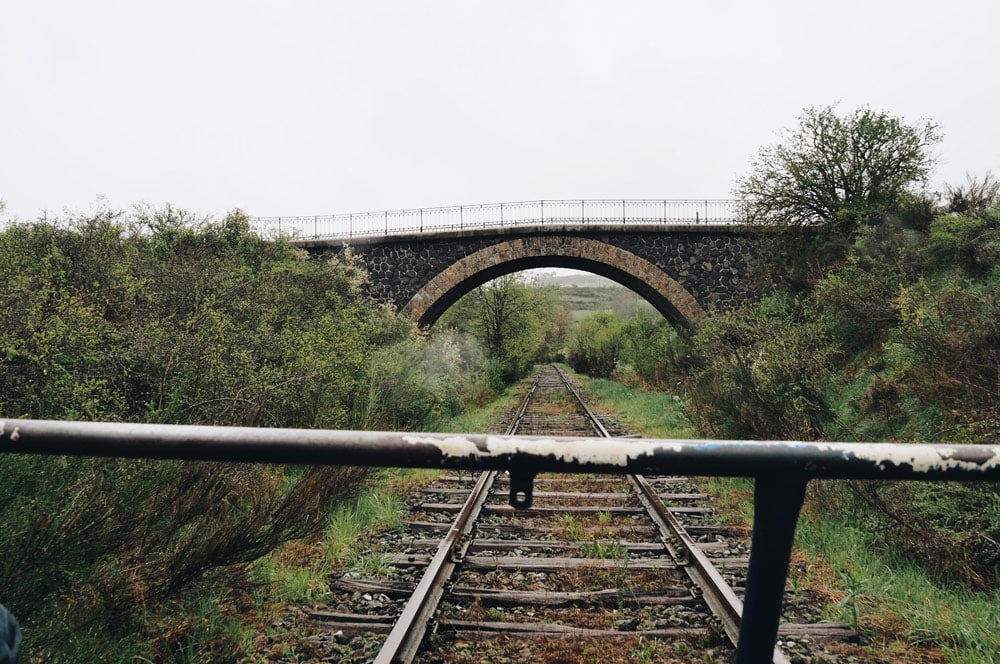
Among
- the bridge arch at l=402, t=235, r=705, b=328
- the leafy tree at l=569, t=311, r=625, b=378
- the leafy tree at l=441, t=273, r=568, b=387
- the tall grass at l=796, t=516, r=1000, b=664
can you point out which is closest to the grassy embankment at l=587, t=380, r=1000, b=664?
the tall grass at l=796, t=516, r=1000, b=664

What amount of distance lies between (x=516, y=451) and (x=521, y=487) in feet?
0.38

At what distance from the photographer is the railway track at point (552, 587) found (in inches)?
127

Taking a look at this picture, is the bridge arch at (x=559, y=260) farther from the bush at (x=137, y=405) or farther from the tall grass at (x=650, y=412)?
the bush at (x=137, y=405)

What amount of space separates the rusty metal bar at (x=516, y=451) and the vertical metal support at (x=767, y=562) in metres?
0.04

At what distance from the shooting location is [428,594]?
3.69 meters

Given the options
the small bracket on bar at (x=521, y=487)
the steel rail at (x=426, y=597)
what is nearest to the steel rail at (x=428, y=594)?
the steel rail at (x=426, y=597)

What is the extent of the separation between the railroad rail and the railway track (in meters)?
1.03

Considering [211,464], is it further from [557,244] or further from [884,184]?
[557,244]

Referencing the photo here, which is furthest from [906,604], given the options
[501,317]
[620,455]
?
[501,317]

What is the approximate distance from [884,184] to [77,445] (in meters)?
17.0

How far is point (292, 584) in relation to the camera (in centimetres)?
399

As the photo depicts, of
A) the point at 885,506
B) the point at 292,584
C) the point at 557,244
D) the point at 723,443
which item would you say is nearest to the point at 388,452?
the point at 723,443

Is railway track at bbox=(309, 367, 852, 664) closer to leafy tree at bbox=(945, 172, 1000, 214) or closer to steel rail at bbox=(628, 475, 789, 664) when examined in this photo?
steel rail at bbox=(628, 475, 789, 664)

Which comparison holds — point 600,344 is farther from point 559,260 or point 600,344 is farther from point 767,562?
point 767,562
